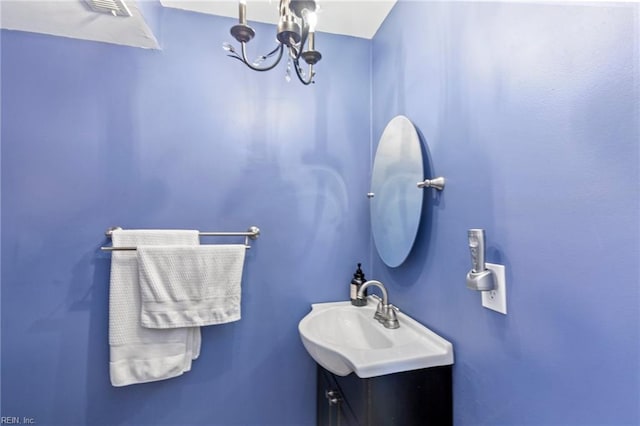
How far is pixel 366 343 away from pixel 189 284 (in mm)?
824

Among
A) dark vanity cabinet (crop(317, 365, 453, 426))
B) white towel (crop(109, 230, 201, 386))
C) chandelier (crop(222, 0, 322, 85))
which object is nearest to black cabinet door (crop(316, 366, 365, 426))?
dark vanity cabinet (crop(317, 365, 453, 426))

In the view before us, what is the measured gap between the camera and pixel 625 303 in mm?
474

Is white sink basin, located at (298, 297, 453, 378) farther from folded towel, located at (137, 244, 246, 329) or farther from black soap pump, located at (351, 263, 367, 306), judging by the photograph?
folded towel, located at (137, 244, 246, 329)

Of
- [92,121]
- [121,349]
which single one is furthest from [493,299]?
[92,121]

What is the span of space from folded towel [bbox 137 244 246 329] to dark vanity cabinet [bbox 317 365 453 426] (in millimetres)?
647

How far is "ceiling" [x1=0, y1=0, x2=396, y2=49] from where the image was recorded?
1107 millimetres

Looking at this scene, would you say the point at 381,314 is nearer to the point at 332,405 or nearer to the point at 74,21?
the point at 332,405

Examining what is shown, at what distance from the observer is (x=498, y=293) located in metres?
0.72

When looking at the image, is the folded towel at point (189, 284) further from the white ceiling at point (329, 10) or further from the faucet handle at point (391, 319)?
the white ceiling at point (329, 10)

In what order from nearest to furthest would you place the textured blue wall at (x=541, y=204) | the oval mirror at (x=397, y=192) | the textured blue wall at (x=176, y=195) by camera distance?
the textured blue wall at (x=541, y=204) < the oval mirror at (x=397, y=192) < the textured blue wall at (x=176, y=195)

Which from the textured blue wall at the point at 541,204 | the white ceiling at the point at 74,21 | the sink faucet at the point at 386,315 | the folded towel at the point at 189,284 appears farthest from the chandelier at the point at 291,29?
the sink faucet at the point at 386,315

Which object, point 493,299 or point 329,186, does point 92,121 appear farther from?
point 493,299

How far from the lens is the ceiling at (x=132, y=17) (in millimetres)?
1107

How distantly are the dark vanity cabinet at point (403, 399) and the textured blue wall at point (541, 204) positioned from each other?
0.05 m
